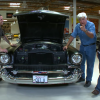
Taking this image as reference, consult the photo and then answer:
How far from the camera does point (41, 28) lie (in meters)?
3.61

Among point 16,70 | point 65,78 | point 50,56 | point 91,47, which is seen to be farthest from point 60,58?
point 16,70

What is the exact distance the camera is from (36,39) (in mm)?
3789

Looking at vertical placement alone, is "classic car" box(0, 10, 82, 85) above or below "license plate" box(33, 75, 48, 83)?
above

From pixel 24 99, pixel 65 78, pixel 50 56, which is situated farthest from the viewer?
pixel 50 56

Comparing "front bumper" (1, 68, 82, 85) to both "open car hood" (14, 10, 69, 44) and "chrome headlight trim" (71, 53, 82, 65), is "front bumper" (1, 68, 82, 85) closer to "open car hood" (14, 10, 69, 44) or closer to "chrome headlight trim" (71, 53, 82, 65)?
"chrome headlight trim" (71, 53, 82, 65)

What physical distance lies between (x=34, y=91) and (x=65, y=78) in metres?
0.64

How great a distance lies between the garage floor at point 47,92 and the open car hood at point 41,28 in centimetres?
120

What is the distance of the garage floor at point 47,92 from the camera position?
254 centimetres

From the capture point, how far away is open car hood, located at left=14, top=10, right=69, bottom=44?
128 inches

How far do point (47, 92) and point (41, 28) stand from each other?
5.14 feet

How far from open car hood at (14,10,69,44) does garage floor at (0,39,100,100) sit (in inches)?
47.1

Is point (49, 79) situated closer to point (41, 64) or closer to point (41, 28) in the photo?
point (41, 64)

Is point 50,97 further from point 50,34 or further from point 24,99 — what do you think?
point 50,34

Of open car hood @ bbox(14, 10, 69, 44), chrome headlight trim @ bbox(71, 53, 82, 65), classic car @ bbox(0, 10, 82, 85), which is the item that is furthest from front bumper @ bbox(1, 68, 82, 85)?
open car hood @ bbox(14, 10, 69, 44)
